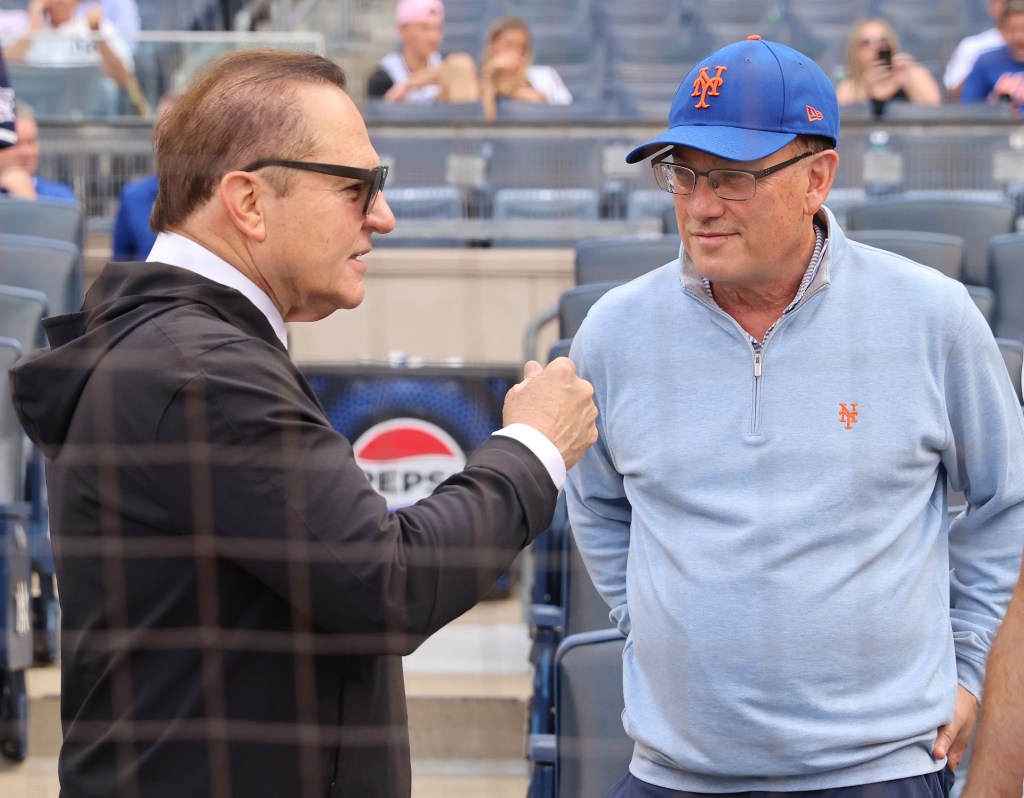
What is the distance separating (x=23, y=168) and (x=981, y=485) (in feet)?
13.9

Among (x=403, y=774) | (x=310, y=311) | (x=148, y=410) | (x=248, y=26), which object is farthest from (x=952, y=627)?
(x=248, y=26)

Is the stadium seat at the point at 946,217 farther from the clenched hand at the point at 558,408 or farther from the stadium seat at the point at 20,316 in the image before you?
the clenched hand at the point at 558,408

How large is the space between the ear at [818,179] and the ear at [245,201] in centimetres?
77

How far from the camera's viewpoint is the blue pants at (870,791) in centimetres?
166

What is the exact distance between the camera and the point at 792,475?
1.70 m

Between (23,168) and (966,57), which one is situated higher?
(966,57)

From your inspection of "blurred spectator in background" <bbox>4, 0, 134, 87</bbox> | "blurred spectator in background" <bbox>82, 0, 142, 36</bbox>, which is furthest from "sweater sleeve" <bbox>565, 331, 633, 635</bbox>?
"blurred spectator in background" <bbox>82, 0, 142, 36</bbox>

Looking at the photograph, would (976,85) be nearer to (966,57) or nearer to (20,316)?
(966,57)

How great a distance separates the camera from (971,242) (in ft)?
14.6

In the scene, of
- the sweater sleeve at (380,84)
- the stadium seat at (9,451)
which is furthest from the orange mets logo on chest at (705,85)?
the sweater sleeve at (380,84)

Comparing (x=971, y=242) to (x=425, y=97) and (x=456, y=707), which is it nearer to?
(x=456, y=707)

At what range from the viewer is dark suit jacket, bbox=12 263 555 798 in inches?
51.8

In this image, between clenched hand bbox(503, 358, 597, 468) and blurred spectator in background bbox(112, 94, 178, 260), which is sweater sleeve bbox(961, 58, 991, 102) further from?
clenched hand bbox(503, 358, 597, 468)

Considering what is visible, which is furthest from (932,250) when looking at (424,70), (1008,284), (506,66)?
(424,70)
